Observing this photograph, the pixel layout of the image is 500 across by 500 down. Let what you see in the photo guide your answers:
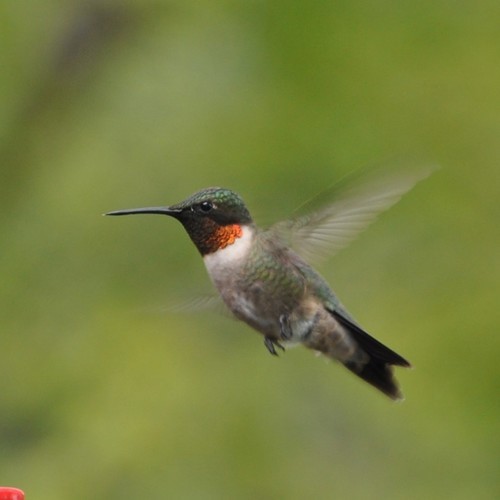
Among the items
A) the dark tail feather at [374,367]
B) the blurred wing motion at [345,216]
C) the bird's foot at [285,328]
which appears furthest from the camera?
the dark tail feather at [374,367]

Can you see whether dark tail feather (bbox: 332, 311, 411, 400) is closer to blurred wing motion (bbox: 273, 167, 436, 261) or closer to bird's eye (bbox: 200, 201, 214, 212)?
blurred wing motion (bbox: 273, 167, 436, 261)

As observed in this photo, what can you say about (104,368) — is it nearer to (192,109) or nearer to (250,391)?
(250,391)

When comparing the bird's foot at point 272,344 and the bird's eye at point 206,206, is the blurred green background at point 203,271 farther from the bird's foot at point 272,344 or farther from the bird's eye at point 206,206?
the bird's foot at point 272,344

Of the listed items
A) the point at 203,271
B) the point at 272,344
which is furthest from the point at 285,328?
the point at 203,271

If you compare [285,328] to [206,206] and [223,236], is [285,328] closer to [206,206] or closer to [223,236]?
[223,236]

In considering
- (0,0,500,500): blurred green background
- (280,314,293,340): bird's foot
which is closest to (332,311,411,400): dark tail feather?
(280,314,293,340): bird's foot

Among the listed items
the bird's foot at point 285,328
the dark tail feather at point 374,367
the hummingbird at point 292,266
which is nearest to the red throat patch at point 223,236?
the hummingbird at point 292,266

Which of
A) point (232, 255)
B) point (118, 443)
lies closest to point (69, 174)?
point (118, 443)

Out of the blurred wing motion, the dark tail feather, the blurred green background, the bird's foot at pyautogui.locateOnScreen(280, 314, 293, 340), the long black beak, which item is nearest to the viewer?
the long black beak
